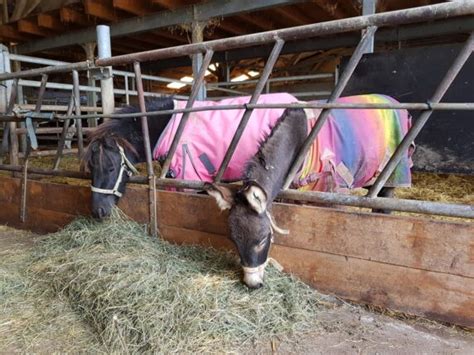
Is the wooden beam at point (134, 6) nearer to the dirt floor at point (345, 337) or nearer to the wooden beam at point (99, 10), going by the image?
the wooden beam at point (99, 10)

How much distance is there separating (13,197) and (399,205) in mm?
3232

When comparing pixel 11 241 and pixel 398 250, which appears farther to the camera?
pixel 11 241

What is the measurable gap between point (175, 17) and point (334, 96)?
452 centimetres

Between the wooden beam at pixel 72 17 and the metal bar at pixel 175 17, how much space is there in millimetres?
307

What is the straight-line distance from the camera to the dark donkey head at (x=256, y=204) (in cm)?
159

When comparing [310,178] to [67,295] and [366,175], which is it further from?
[67,295]

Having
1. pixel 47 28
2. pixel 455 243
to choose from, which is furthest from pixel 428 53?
pixel 47 28

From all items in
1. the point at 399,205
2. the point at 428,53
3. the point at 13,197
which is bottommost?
the point at 13,197

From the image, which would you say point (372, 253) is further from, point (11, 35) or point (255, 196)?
point (11, 35)

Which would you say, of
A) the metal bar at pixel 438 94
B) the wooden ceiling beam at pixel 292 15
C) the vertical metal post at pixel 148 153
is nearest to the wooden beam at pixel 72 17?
the wooden ceiling beam at pixel 292 15

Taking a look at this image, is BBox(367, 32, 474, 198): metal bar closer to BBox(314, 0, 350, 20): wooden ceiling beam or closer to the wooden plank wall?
the wooden plank wall

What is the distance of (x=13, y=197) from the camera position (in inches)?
124

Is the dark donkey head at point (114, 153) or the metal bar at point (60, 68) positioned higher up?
the metal bar at point (60, 68)

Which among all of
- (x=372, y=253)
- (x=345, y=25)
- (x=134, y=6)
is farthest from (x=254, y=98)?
(x=134, y=6)
